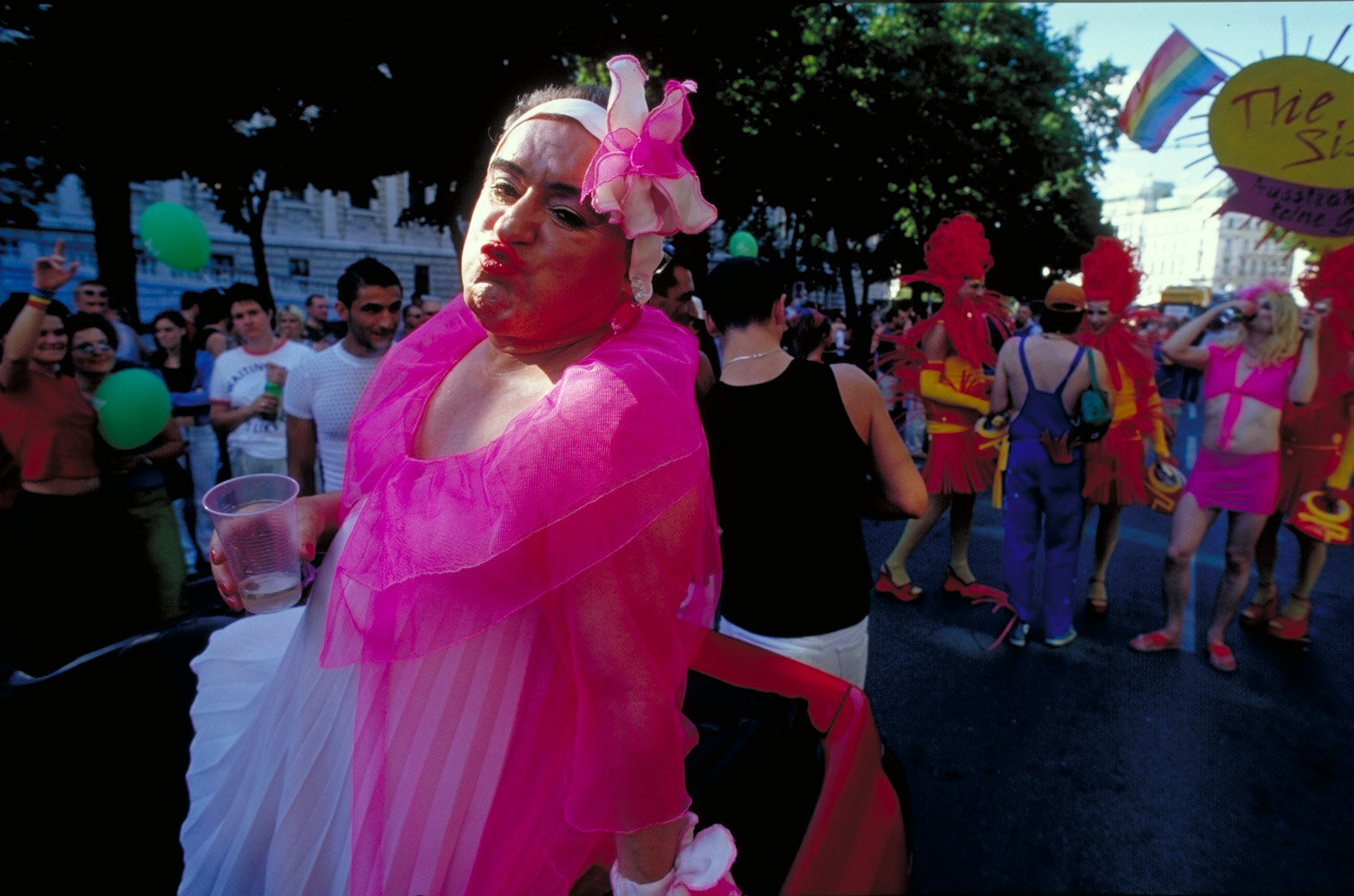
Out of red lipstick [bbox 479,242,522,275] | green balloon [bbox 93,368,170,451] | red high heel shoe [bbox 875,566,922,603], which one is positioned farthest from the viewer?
red high heel shoe [bbox 875,566,922,603]

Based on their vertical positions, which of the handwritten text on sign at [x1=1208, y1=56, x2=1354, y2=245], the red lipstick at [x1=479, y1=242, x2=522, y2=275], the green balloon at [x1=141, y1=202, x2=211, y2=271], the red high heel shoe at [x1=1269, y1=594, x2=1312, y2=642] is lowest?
the red high heel shoe at [x1=1269, y1=594, x2=1312, y2=642]

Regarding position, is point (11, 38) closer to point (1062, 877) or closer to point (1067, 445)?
point (1067, 445)

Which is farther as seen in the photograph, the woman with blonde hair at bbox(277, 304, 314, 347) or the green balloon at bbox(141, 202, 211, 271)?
the woman with blonde hair at bbox(277, 304, 314, 347)

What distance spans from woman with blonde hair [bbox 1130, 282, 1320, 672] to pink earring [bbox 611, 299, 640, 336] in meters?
4.31

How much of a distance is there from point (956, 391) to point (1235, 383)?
1637 mm

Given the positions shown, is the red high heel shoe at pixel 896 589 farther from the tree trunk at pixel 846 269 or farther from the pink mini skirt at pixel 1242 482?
the tree trunk at pixel 846 269

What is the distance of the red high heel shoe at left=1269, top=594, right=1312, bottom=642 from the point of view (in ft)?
15.2

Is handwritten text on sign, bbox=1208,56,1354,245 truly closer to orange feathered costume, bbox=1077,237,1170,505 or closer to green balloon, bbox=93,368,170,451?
orange feathered costume, bbox=1077,237,1170,505

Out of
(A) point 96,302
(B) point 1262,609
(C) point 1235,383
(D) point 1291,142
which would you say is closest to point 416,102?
(A) point 96,302

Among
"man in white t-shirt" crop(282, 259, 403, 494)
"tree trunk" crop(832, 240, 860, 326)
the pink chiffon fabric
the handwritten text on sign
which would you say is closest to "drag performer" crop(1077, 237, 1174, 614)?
the handwritten text on sign

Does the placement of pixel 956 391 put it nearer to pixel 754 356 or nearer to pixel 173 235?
pixel 754 356

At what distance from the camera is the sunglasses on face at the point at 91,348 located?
3770 mm

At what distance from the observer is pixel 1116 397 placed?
16.6ft

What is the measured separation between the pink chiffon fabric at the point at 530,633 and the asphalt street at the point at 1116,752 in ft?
6.88
